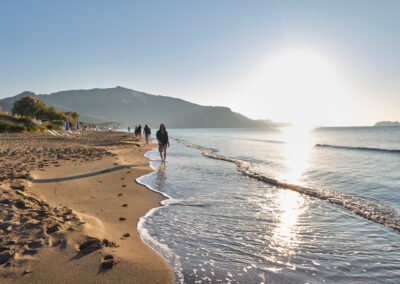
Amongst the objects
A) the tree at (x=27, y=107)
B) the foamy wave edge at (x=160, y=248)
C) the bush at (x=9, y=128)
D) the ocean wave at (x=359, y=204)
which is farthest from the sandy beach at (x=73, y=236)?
the tree at (x=27, y=107)

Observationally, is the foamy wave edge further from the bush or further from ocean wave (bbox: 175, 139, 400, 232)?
the bush

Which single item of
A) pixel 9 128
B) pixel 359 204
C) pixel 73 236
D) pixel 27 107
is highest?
pixel 27 107

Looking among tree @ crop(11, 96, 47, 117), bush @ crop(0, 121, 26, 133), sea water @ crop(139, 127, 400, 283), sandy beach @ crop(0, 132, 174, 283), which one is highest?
tree @ crop(11, 96, 47, 117)

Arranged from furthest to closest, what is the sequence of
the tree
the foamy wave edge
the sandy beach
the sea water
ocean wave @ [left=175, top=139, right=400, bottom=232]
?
the tree → ocean wave @ [left=175, top=139, right=400, bottom=232] → the sea water → the foamy wave edge → the sandy beach

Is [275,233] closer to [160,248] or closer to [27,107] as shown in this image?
[160,248]

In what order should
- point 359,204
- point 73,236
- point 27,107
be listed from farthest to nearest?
point 27,107, point 359,204, point 73,236

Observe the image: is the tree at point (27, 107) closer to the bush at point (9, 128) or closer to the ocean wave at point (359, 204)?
the bush at point (9, 128)

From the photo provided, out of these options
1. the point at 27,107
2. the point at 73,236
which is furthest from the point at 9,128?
the point at 73,236

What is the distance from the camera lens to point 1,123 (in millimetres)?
44625

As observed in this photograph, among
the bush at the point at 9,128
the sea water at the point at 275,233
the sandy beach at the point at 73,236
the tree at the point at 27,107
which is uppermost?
the tree at the point at 27,107

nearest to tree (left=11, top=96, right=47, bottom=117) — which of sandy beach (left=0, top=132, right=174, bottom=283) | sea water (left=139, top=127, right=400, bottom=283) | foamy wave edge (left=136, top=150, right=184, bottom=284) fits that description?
sandy beach (left=0, top=132, right=174, bottom=283)

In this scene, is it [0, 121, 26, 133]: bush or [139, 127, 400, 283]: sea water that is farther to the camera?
[0, 121, 26, 133]: bush

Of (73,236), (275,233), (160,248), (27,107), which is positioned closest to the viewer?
(73,236)

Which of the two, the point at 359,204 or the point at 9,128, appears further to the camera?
the point at 9,128
